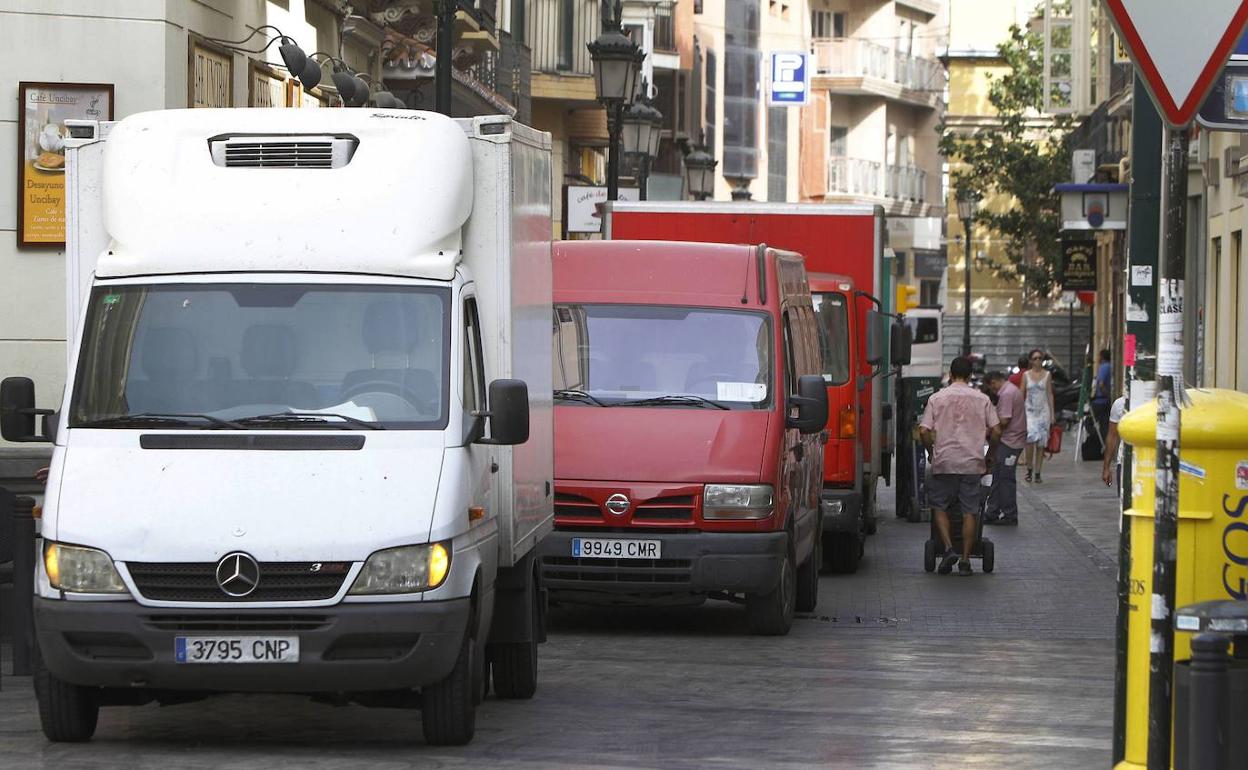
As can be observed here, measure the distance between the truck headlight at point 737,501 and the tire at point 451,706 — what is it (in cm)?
486

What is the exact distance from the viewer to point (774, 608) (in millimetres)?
15219

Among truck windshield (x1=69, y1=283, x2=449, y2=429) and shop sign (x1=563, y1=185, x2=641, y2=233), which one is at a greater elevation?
shop sign (x1=563, y1=185, x2=641, y2=233)

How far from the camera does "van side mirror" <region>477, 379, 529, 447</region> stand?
10.0 m

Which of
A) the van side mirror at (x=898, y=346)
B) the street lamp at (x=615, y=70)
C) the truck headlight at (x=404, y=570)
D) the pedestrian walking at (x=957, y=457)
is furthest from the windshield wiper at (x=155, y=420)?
the street lamp at (x=615, y=70)

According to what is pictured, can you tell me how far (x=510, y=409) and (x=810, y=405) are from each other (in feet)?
17.2

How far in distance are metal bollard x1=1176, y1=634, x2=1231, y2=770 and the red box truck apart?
11.9 meters

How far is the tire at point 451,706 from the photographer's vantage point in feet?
32.8

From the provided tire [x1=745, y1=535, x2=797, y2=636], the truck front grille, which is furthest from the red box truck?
the truck front grille

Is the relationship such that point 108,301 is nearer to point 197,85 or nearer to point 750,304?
point 750,304

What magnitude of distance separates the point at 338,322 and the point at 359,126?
34.8 inches

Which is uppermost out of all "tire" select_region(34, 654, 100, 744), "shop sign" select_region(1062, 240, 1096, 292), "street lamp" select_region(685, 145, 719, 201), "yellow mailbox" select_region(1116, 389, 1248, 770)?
"street lamp" select_region(685, 145, 719, 201)

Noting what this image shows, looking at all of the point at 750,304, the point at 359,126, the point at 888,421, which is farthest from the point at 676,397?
the point at 888,421

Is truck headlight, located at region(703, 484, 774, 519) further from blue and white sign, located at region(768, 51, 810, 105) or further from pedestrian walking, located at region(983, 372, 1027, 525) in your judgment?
blue and white sign, located at region(768, 51, 810, 105)

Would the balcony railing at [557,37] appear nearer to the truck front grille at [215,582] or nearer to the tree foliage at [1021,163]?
the truck front grille at [215,582]
